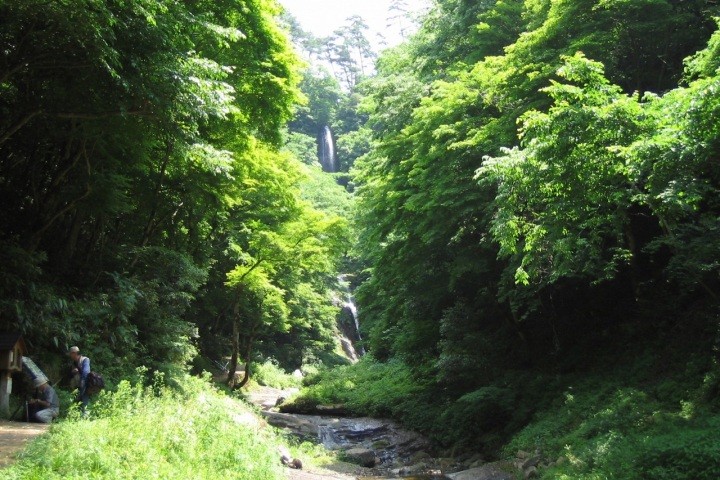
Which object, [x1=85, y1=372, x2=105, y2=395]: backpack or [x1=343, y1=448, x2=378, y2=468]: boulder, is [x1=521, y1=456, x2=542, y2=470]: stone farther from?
[x1=85, y1=372, x2=105, y2=395]: backpack

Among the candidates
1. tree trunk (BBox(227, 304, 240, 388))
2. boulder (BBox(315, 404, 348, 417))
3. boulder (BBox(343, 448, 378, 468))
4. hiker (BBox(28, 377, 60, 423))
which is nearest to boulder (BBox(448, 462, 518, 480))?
boulder (BBox(343, 448, 378, 468))

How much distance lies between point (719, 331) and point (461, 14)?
1238 centimetres

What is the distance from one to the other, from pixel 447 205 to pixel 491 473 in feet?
18.8

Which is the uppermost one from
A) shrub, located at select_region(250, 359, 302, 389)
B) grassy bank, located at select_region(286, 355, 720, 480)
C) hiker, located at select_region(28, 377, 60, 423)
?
shrub, located at select_region(250, 359, 302, 389)

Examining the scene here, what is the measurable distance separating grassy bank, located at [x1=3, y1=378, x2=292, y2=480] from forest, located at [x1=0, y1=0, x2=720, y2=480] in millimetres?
3436

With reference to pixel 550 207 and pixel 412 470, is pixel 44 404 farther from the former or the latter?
pixel 550 207

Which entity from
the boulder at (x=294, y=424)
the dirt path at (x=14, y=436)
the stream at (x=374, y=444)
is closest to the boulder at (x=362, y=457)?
the stream at (x=374, y=444)

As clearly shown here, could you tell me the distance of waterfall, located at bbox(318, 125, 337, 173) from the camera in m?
62.3

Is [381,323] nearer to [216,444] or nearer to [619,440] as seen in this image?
[619,440]

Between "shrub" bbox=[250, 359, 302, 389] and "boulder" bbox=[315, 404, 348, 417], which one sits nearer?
"boulder" bbox=[315, 404, 348, 417]

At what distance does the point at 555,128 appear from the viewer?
7.60m

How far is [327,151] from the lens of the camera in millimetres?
62625

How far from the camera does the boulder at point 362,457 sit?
1282 cm

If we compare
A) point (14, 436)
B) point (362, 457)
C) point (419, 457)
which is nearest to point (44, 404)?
point (14, 436)
